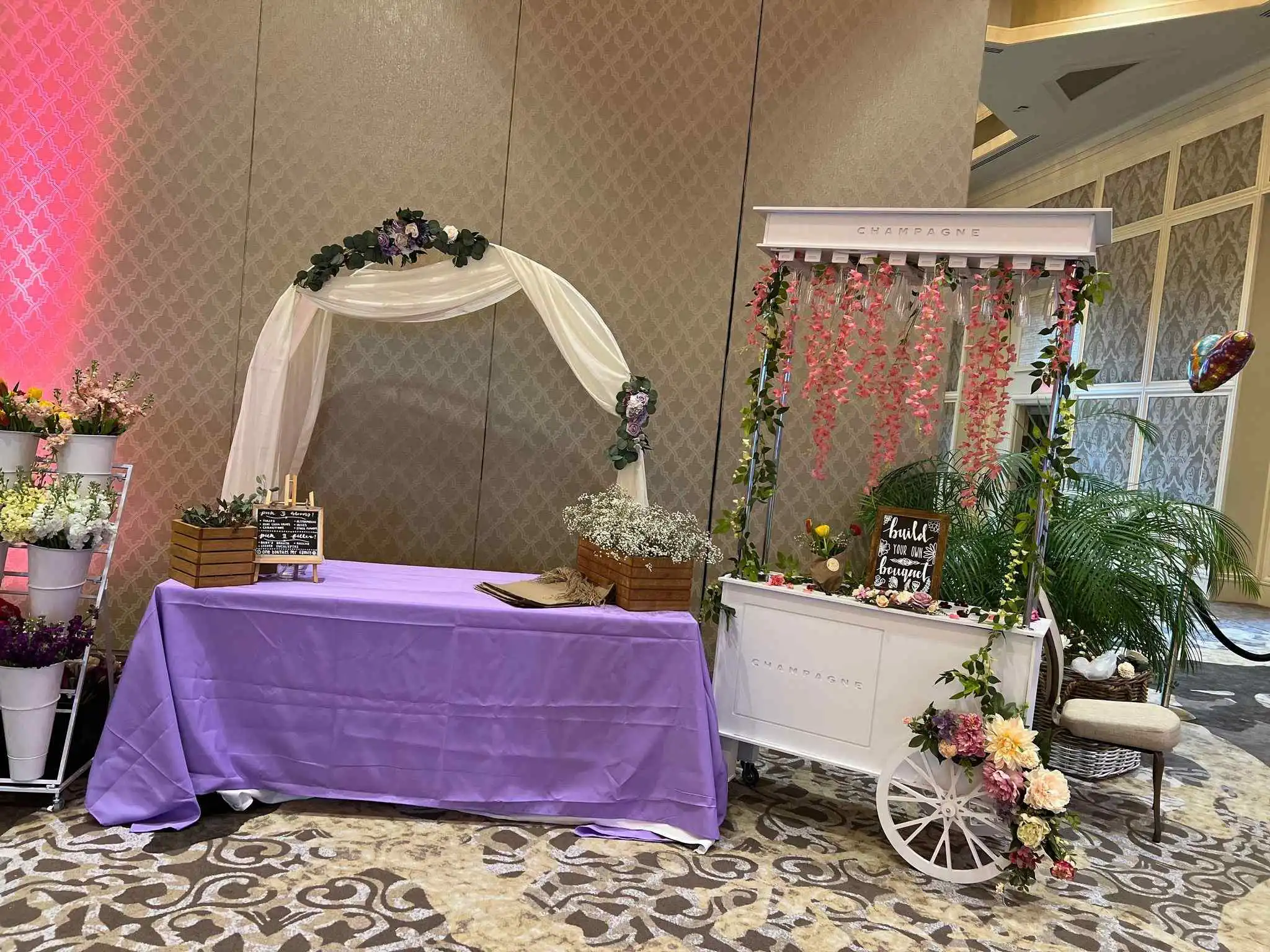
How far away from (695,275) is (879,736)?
263cm

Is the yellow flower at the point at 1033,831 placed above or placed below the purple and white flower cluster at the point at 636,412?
below

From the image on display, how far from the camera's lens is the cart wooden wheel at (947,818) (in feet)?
10.8

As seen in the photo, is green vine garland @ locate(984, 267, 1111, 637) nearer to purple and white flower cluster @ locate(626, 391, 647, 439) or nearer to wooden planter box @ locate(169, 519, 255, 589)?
purple and white flower cluster @ locate(626, 391, 647, 439)

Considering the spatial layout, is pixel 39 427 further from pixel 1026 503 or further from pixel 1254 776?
pixel 1254 776

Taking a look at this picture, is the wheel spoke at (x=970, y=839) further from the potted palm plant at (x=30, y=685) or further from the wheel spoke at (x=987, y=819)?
the potted palm plant at (x=30, y=685)

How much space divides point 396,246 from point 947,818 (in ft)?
10.5

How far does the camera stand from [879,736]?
349 centimetres

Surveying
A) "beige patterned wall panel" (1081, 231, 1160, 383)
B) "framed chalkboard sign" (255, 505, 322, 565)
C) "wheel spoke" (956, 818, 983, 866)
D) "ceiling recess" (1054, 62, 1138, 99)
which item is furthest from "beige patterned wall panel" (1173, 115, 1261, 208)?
"framed chalkboard sign" (255, 505, 322, 565)

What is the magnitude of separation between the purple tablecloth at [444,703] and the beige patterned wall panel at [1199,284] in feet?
22.6

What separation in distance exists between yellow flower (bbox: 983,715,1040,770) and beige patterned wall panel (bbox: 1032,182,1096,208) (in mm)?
8073

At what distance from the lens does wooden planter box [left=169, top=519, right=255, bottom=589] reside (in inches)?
130

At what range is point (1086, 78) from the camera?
8.21m

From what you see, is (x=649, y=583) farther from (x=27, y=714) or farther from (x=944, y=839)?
(x=27, y=714)

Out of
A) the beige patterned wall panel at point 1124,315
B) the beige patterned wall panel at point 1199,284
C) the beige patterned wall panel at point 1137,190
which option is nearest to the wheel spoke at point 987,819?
the beige patterned wall panel at point 1199,284
